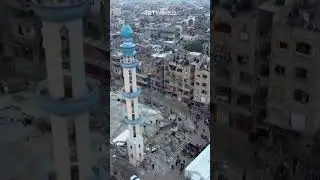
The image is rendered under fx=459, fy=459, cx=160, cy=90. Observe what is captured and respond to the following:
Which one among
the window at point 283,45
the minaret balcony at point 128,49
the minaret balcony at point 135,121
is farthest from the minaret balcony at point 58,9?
the minaret balcony at point 135,121

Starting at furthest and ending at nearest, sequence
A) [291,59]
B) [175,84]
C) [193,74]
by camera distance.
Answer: [175,84], [193,74], [291,59]

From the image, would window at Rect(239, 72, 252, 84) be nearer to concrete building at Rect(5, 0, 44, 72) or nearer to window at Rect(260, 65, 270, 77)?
window at Rect(260, 65, 270, 77)

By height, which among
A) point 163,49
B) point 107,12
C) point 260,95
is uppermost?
point 107,12

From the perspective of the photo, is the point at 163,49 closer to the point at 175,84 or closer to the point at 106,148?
the point at 175,84

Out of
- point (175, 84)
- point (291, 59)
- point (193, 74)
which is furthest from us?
point (175, 84)

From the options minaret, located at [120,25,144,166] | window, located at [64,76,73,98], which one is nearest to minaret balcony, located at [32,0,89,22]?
window, located at [64,76,73,98]

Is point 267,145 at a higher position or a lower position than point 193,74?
higher

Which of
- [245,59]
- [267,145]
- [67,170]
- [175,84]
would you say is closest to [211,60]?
[245,59]
